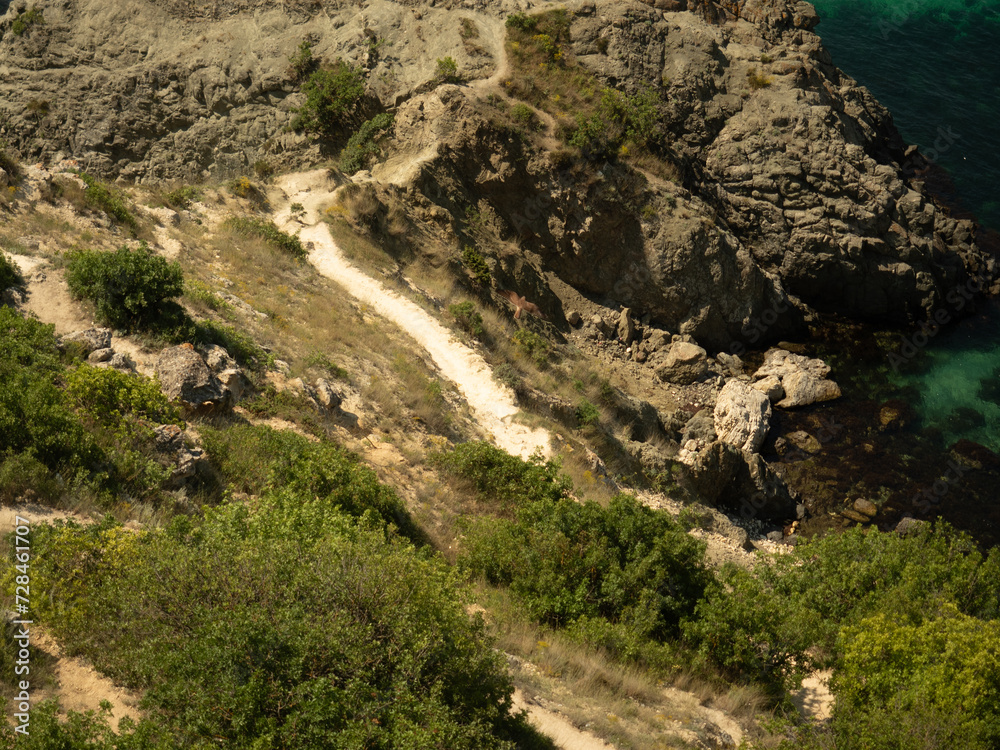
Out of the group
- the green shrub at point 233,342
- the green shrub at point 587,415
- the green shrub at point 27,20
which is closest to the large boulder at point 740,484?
the green shrub at point 587,415

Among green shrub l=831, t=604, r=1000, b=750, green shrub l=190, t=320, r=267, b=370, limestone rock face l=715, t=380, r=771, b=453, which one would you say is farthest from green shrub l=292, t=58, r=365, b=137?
green shrub l=831, t=604, r=1000, b=750

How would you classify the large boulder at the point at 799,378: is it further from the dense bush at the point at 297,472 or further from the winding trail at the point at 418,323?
the dense bush at the point at 297,472

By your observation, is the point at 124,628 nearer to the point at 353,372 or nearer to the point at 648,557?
the point at 648,557

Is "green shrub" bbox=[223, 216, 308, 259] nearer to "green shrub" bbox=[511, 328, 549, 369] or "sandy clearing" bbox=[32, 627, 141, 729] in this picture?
"green shrub" bbox=[511, 328, 549, 369]

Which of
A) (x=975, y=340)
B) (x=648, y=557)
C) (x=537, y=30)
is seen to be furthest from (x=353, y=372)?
(x=975, y=340)

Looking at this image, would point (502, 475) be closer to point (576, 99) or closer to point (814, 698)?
point (814, 698)
